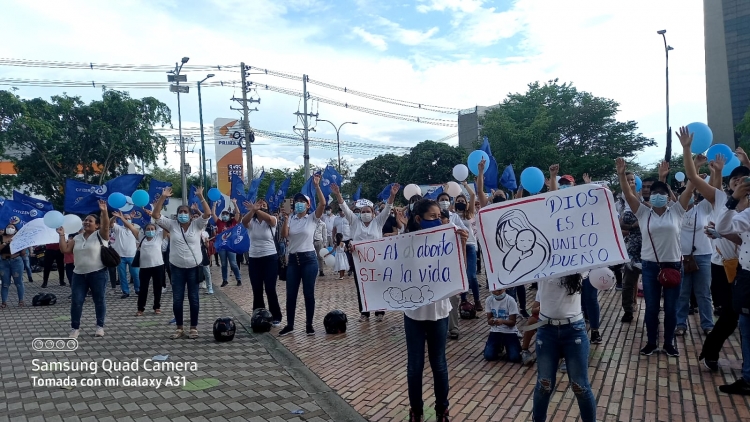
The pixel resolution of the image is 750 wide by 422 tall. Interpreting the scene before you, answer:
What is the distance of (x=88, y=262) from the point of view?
23.6 feet

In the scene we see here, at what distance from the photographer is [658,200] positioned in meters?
5.51

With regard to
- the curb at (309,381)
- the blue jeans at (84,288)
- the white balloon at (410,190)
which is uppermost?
the white balloon at (410,190)

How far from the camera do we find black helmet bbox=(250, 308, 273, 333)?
7.62 metres

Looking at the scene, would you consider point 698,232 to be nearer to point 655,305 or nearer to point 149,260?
point 655,305

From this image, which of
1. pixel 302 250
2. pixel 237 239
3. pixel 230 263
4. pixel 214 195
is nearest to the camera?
pixel 302 250

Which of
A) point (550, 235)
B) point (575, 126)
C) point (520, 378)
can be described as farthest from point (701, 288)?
point (575, 126)

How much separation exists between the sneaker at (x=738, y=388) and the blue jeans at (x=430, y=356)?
2.65 metres

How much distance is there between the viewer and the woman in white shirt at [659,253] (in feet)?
17.9

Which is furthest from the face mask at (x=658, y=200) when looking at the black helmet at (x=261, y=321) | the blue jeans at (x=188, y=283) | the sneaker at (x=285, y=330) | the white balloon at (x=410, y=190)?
the blue jeans at (x=188, y=283)

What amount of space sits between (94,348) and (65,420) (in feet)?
8.71

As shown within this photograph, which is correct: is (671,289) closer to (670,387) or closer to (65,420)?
(670,387)

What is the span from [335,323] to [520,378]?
10.0ft

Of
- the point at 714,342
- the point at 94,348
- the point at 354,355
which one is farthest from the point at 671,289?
the point at 94,348

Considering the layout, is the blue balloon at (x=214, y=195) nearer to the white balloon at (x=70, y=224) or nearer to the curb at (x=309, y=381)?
the white balloon at (x=70, y=224)
